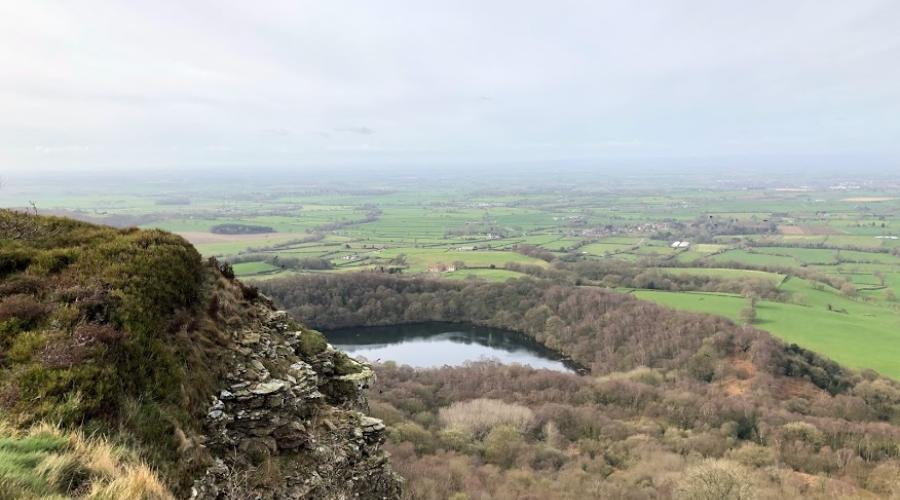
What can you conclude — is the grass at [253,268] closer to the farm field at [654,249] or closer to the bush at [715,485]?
the farm field at [654,249]

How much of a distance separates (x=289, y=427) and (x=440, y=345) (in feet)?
232

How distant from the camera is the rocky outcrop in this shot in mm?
9828

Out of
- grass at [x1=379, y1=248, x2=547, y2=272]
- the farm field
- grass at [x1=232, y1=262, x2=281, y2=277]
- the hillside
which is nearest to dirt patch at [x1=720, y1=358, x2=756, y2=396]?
the farm field

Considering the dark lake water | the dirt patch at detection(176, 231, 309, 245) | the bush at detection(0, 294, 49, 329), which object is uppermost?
the bush at detection(0, 294, 49, 329)

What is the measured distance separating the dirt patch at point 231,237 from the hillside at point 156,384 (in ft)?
359

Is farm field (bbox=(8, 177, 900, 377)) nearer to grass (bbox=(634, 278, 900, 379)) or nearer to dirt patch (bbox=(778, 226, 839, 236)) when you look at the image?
grass (bbox=(634, 278, 900, 379))

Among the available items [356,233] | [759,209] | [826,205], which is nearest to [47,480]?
[356,233]

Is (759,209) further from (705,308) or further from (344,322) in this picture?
(344,322)

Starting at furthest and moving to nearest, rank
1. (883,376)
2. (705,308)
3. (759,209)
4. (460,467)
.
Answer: (759,209), (705,308), (883,376), (460,467)

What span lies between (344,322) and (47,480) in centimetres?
8415

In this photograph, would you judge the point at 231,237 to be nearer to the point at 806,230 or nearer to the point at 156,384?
the point at 156,384

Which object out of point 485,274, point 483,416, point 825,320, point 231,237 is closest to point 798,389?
point 825,320

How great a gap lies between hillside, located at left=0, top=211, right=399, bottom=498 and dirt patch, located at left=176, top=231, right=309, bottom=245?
359ft

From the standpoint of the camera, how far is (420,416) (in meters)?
42.9
